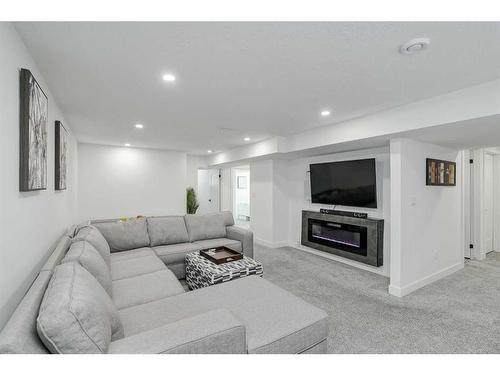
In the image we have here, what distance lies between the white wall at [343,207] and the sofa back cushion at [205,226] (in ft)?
6.29

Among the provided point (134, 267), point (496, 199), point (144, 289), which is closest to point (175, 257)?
point (134, 267)

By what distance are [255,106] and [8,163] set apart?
87.3 inches

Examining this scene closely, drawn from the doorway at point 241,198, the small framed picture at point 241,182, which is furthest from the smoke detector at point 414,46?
the small framed picture at point 241,182

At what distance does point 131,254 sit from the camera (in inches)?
125

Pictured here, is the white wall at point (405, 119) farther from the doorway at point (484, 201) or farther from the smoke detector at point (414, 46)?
the doorway at point (484, 201)

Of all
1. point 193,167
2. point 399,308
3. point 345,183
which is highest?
point 193,167

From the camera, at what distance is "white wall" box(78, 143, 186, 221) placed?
218 inches

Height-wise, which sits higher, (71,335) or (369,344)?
(71,335)

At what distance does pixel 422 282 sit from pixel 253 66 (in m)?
3.51

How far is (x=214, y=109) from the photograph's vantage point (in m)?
2.96

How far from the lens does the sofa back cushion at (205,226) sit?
3.93 metres

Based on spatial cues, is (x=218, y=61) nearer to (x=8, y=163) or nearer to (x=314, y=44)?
(x=314, y=44)

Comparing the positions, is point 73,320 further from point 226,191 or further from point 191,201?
point 226,191

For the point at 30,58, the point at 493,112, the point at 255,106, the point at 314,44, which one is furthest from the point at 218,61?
the point at 493,112
